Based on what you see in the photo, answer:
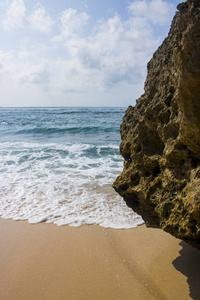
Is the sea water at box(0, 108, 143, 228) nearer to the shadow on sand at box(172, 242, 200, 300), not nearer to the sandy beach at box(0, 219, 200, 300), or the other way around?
the sandy beach at box(0, 219, 200, 300)

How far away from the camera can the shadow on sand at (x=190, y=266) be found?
6.59 feet

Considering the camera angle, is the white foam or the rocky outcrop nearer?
the rocky outcrop

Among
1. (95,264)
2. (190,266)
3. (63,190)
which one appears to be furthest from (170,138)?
(63,190)

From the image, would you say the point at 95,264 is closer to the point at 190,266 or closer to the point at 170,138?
the point at 190,266

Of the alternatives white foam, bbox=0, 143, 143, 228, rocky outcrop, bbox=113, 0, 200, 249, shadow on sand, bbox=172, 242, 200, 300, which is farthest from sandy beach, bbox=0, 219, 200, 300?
rocky outcrop, bbox=113, 0, 200, 249

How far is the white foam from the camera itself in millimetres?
3605

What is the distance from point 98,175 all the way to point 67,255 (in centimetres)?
325

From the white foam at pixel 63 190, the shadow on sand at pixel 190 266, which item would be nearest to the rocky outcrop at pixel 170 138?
the shadow on sand at pixel 190 266

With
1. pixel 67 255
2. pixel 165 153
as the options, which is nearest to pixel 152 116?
pixel 165 153

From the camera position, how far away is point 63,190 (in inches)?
186

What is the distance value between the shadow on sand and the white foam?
37.1 inches

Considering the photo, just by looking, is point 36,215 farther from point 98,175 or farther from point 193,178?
point 193,178

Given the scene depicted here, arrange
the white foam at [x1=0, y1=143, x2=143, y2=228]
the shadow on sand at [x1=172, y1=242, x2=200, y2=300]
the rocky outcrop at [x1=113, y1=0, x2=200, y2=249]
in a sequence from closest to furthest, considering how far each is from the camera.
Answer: the rocky outcrop at [x1=113, y1=0, x2=200, y2=249]
the shadow on sand at [x1=172, y1=242, x2=200, y2=300]
the white foam at [x1=0, y1=143, x2=143, y2=228]

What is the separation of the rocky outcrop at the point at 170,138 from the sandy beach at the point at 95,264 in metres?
0.49
